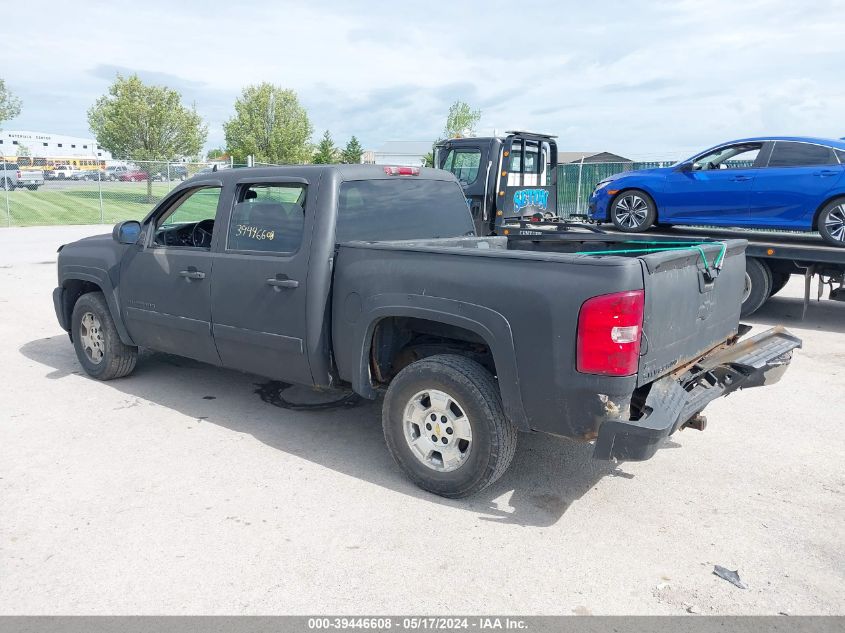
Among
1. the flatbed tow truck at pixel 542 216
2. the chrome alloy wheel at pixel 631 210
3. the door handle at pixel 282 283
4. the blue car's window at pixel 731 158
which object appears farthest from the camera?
the chrome alloy wheel at pixel 631 210

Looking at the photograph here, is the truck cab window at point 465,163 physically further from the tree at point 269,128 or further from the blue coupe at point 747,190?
the tree at point 269,128

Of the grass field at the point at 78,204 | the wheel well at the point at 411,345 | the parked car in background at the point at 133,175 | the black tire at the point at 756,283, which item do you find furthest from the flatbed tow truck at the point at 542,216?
the parked car in background at the point at 133,175

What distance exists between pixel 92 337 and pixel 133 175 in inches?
1415

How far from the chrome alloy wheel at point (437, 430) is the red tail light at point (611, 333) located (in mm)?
827

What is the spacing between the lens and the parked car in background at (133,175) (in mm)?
36741

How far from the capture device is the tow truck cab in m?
12.0

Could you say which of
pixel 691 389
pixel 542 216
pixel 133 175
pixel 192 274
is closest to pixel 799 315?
pixel 542 216

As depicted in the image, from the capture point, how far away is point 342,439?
4988 mm

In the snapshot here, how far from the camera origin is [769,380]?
4.32m

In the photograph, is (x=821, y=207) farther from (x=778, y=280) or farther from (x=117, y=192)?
(x=117, y=192)

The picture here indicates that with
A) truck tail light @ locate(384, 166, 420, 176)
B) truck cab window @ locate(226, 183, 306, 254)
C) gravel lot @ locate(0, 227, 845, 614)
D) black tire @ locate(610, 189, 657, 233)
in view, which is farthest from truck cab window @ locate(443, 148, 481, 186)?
truck cab window @ locate(226, 183, 306, 254)

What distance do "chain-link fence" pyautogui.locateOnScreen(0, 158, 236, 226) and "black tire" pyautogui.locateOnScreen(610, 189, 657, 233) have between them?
15.0 meters

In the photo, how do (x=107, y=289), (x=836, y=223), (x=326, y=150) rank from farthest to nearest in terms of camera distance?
1. (x=326, y=150)
2. (x=836, y=223)
3. (x=107, y=289)

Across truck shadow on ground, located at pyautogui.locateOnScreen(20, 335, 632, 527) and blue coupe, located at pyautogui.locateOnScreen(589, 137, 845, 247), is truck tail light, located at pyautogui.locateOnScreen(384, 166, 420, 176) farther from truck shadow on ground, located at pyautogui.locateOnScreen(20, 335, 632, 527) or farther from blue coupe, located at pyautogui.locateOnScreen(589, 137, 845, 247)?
blue coupe, located at pyautogui.locateOnScreen(589, 137, 845, 247)
